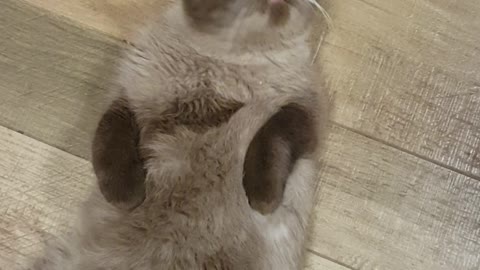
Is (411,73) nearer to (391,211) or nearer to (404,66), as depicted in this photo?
(404,66)

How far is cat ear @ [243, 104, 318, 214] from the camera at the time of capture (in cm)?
133

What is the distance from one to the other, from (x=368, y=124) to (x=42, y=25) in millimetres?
711

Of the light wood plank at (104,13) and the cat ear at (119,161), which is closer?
the cat ear at (119,161)

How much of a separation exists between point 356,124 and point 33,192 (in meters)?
0.67

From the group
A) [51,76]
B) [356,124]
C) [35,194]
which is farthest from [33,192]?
[356,124]

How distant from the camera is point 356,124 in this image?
1578 millimetres

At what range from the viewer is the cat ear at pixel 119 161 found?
134cm

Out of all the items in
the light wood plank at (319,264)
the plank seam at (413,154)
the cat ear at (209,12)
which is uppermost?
the cat ear at (209,12)

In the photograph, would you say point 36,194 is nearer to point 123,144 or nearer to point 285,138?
point 123,144

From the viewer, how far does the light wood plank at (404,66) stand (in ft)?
5.20

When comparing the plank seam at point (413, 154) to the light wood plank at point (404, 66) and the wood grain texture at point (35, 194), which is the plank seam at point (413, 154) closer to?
the light wood plank at point (404, 66)

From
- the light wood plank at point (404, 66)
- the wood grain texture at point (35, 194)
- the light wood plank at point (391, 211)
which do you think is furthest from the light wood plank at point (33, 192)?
the light wood plank at point (391, 211)

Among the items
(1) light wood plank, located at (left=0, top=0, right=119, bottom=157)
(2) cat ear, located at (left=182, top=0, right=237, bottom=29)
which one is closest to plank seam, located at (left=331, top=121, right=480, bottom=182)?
(2) cat ear, located at (left=182, top=0, right=237, bottom=29)

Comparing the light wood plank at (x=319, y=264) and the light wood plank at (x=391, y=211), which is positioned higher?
the light wood plank at (x=391, y=211)
